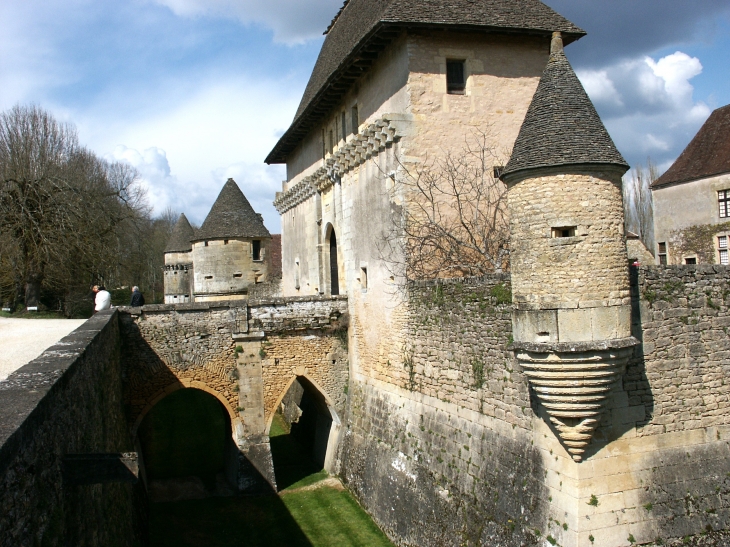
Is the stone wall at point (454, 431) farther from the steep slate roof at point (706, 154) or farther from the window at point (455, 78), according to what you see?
the steep slate roof at point (706, 154)

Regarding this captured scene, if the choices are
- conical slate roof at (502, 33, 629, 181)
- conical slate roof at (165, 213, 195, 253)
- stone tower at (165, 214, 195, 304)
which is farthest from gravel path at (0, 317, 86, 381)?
conical slate roof at (165, 213, 195, 253)

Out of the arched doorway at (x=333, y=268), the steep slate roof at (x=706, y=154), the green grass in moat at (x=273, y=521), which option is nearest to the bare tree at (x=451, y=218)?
the green grass in moat at (x=273, y=521)

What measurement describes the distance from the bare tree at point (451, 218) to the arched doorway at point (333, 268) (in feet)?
16.7

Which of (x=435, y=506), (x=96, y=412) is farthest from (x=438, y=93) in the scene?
(x=96, y=412)

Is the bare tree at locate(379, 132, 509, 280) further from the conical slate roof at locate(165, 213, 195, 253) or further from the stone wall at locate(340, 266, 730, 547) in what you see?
the conical slate roof at locate(165, 213, 195, 253)

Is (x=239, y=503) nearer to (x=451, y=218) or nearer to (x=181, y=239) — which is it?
(x=451, y=218)

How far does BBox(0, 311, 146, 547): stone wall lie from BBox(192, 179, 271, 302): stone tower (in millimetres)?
17606

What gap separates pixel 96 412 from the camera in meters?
8.37

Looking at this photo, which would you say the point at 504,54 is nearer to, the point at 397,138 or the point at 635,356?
the point at 397,138

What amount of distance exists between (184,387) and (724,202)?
19.3 meters

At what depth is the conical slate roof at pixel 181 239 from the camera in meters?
42.3

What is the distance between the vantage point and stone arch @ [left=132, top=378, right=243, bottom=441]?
589 inches

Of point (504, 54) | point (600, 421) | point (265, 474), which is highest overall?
point (504, 54)

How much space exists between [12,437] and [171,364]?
38.0ft
